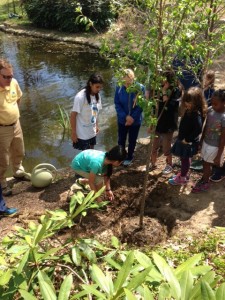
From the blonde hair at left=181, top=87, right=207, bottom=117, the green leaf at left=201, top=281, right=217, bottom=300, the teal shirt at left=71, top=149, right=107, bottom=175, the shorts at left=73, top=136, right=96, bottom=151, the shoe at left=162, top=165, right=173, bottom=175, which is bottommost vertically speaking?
the shoe at left=162, top=165, right=173, bottom=175

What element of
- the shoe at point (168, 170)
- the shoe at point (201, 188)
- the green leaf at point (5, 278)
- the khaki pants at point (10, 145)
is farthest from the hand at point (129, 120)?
the green leaf at point (5, 278)

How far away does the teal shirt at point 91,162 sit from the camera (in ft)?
12.7

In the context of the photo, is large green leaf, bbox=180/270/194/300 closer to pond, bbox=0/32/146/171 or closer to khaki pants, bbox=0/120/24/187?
khaki pants, bbox=0/120/24/187

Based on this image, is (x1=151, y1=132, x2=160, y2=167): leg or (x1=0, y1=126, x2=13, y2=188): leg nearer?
(x1=0, y1=126, x2=13, y2=188): leg

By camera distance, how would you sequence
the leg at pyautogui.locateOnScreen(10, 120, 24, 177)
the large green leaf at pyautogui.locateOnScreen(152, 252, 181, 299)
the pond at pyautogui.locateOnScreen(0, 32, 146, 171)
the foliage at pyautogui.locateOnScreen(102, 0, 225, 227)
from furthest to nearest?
the pond at pyautogui.locateOnScreen(0, 32, 146, 171)
the leg at pyautogui.locateOnScreen(10, 120, 24, 177)
the foliage at pyautogui.locateOnScreen(102, 0, 225, 227)
the large green leaf at pyautogui.locateOnScreen(152, 252, 181, 299)

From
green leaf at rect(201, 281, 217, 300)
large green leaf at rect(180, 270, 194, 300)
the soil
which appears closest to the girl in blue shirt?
the soil

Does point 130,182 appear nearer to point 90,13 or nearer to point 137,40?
point 137,40

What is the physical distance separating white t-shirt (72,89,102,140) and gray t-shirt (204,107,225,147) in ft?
4.88

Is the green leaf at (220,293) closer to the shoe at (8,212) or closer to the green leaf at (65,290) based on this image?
the green leaf at (65,290)

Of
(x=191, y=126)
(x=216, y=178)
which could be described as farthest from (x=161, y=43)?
(x=216, y=178)

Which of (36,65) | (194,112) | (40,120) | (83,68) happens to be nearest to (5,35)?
(36,65)

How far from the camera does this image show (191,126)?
4.02 metres

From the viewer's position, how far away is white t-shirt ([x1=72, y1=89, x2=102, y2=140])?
4.37 meters

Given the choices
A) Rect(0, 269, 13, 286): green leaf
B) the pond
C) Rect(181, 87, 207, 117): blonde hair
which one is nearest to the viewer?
Rect(0, 269, 13, 286): green leaf
